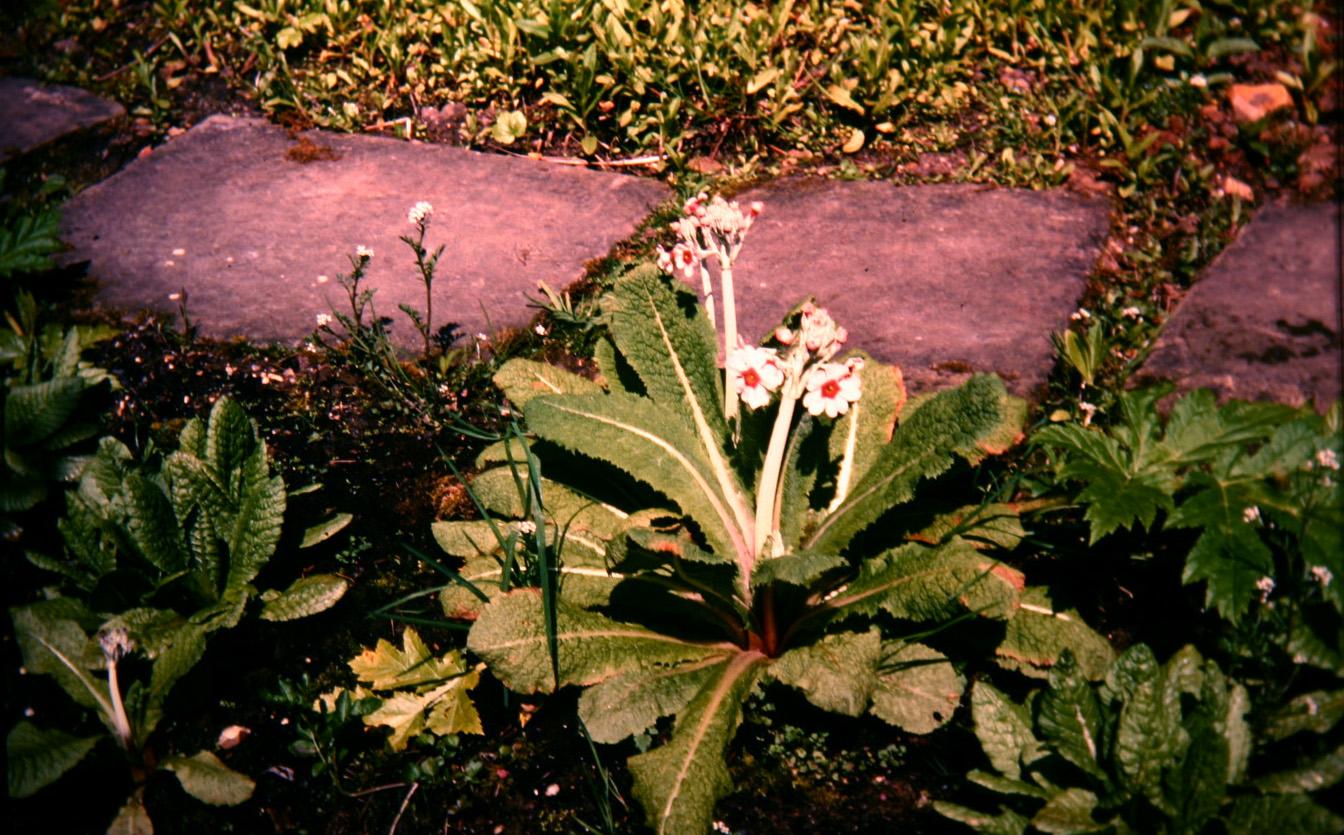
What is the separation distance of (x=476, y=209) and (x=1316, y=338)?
2737 millimetres

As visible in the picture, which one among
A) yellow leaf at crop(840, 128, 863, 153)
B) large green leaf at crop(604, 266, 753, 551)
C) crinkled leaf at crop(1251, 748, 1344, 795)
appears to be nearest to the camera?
crinkled leaf at crop(1251, 748, 1344, 795)

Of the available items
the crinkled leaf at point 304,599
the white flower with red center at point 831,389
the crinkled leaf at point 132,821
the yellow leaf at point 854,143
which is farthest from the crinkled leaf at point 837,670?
the yellow leaf at point 854,143

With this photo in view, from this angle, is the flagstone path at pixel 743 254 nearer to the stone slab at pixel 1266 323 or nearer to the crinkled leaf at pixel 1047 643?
the stone slab at pixel 1266 323

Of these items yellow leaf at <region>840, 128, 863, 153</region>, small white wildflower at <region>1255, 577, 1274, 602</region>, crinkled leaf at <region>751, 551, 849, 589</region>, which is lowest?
crinkled leaf at <region>751, 551, 849, 589</region>

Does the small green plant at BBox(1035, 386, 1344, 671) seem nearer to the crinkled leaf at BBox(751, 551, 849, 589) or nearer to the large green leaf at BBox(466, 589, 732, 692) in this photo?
the crinkled leaf at BBox(751, 551, 849, 589)

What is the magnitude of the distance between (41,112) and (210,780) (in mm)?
3751

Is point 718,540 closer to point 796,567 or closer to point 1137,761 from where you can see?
point 796,567

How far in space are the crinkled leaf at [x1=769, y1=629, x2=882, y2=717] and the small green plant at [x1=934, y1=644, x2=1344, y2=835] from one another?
22 cm

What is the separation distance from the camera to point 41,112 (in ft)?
13.4

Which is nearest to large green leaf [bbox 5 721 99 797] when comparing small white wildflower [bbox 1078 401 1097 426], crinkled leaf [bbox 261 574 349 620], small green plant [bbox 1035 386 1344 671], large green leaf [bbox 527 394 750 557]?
crinkled leaf [bbox 261 574 349 620]

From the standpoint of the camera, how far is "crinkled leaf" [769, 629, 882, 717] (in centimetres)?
169

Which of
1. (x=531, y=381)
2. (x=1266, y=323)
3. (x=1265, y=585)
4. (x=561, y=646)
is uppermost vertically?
(x=1266, y=323)

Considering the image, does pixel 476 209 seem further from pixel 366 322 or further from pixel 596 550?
pixel 596 550

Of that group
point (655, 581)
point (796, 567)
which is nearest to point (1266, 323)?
point (796, 567)
